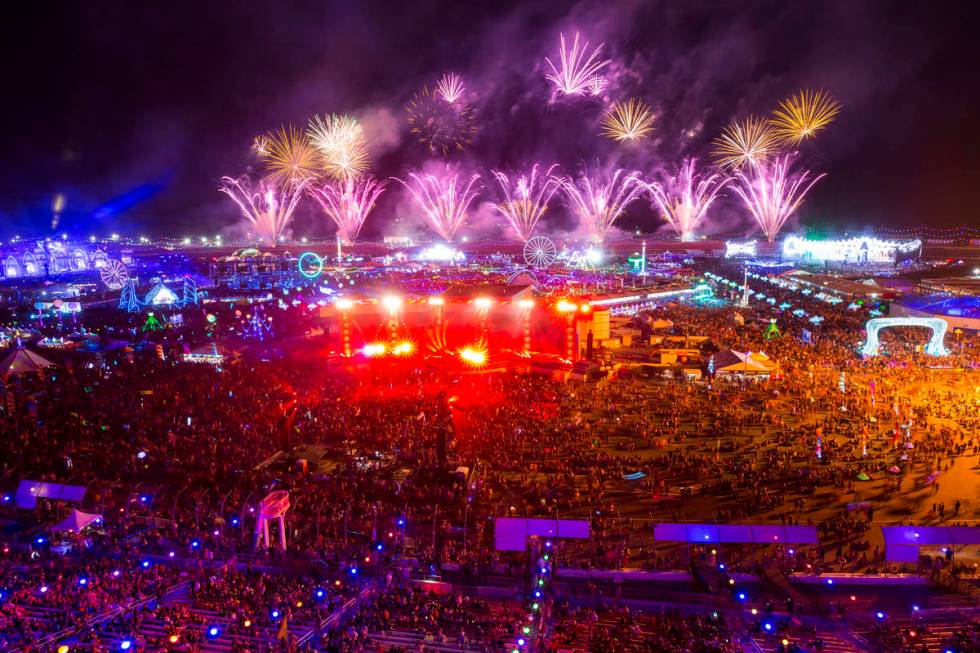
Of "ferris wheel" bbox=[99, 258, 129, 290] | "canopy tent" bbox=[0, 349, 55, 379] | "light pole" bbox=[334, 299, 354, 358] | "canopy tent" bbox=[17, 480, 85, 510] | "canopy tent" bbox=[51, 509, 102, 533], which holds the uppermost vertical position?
"ferris wheel" bbox=[99, 258, 129, 290]

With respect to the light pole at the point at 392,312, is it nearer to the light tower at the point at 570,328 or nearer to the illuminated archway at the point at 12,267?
the light tower at the point at 570,328

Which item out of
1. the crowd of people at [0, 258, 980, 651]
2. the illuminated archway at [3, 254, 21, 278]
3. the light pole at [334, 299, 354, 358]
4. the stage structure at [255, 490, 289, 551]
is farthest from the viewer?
the illuminated archway at [3, 254, 21, 278]

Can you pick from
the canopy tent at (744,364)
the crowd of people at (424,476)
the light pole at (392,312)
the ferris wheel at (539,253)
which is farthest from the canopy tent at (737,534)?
the ferris wheel at (539,253)

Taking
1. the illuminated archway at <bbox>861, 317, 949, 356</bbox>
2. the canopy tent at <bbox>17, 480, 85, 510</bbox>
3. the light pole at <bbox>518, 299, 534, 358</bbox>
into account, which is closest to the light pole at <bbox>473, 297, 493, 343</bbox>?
the light pole at <bbox>518, 299, 534, 358</bbox>

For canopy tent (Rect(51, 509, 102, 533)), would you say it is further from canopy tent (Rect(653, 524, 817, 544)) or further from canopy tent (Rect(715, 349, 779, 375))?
canopy tent (Rect(715, 349, 779, 375))

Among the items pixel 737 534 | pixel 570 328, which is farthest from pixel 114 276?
pixel 737 534

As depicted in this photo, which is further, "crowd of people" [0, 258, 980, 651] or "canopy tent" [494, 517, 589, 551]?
"canopy tent" [494, 517, 589, 551]

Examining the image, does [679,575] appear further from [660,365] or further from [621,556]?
[660,365]
